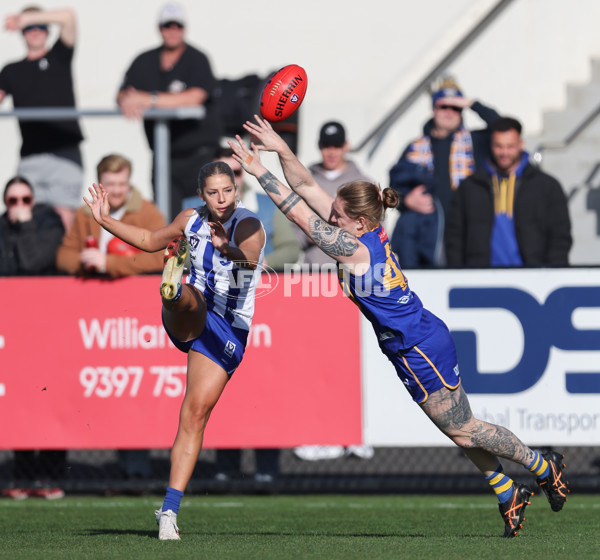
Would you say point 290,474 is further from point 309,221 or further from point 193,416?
point 309,221

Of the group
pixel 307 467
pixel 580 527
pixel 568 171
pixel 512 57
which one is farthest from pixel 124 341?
pixel 512 57

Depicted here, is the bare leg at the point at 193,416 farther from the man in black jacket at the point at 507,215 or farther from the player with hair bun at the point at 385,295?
the man in black jacket at the point at 507,215

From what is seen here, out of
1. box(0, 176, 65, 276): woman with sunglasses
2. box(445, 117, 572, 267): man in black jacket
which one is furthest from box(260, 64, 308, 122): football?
box(0, 176, 65, 276): woman with sunglasses

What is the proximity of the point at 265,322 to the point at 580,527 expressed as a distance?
3.07 metres

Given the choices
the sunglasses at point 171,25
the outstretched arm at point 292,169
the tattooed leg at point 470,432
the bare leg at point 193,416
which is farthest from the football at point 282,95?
the sunglasses at point 171,25

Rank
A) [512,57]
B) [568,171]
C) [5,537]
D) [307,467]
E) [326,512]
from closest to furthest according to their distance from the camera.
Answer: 1. [5,537]
2. [326,512]
3. [307,467]
4. [568,171]
5. [512,57]

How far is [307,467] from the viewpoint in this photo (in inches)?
416

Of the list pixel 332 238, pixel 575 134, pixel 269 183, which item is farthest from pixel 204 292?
pixel 575 134

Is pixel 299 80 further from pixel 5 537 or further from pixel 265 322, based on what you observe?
pixel 5 537

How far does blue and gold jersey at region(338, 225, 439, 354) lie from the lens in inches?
276

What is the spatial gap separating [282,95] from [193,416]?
204 centimetres

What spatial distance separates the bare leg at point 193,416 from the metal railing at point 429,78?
6469 millimetres

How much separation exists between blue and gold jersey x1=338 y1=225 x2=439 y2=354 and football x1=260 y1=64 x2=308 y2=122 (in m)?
1.05

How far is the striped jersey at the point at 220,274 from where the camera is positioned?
755cm
